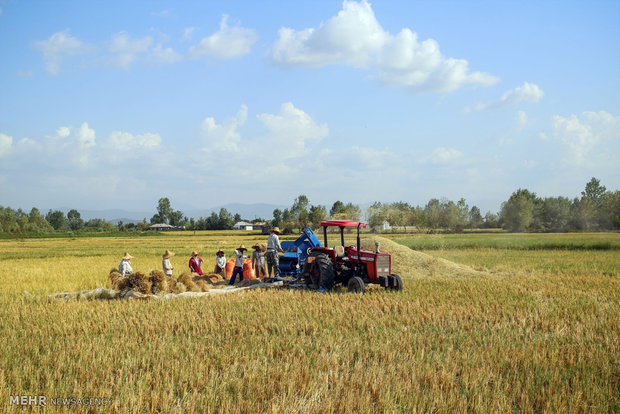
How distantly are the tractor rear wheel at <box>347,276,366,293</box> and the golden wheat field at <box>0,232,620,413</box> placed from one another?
237 mm

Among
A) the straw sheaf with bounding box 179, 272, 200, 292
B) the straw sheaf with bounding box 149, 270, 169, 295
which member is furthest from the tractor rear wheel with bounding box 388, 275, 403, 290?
the straw sheaf with bounding box 149, 270, 169, 295

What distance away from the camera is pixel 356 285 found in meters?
11.0

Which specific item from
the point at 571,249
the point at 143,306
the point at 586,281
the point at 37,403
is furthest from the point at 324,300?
the point at 571,249

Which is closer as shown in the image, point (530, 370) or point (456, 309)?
point (530, 370)

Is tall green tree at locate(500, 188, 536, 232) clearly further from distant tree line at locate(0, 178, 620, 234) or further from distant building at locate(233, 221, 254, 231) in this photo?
distant building at locate(233, 221, 254, 231)

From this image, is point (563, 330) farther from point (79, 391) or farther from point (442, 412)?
point (79, 391)

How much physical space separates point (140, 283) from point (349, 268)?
5437 millimetres

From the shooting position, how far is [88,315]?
28.0ft

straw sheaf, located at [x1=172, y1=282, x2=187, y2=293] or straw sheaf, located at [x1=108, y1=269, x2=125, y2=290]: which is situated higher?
straw sheaf, located at [x1=108, y1=269, x2=125, y2=290]

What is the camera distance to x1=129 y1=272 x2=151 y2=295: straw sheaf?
35.7ft

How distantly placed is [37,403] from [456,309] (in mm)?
7535

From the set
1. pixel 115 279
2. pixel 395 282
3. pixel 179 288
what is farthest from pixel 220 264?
→ pixel 395 282

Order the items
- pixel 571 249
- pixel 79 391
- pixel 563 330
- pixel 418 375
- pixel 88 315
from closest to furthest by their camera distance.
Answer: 1. pixel 79 391
2. pixel 418 375
3. pixel 563 330
4. pixel 88 315
5. pixel 571 249

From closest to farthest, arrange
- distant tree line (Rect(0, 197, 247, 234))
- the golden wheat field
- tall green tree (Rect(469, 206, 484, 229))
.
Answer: the golden wheat field, tall green tree (Rect(469, 206, 484, 229)), distant tree line (Rect(0, 197, 247, 234))
